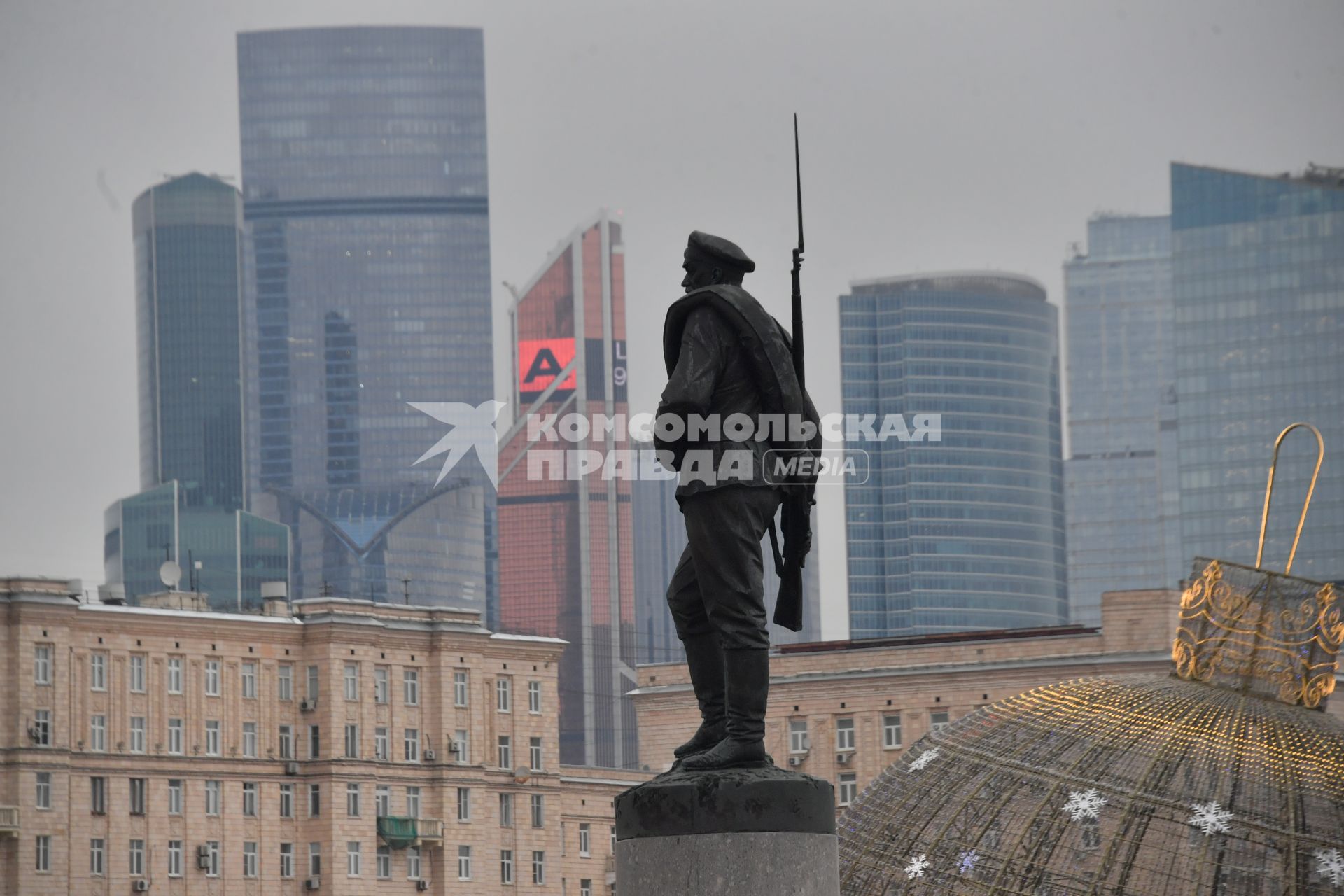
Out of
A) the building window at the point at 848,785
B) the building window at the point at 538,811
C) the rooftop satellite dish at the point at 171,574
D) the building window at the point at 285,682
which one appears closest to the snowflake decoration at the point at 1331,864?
the building window at the point at 285,682

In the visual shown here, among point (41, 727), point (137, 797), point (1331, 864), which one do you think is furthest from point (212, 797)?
point (1331, 864)

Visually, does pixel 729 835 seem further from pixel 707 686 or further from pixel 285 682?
pixel 285 682

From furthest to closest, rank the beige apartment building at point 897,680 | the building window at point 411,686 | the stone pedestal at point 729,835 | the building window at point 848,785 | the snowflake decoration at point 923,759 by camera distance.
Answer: the building window at point 848,785 < the beige apartment building at point 897,680 < the building window at point 411,686 < the snowflake decoration at point 923,759 < the stone pedestal at point 729,835

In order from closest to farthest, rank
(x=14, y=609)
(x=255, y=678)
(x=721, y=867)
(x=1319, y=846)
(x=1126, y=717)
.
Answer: (x=721, y=867) → (x=1319, y=846) → (x=1126, y=717) → (x=14, y=609) → (x=255, y=678)

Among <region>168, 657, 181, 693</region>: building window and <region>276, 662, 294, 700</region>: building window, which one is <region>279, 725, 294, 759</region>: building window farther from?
<region>168, 657, 181, 693</region>: building window

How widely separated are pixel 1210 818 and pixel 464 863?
6492cm

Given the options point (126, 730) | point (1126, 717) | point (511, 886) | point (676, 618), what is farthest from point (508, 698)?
point (676, 618)

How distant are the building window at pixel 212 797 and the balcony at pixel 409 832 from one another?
6026mm

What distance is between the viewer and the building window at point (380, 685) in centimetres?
9919

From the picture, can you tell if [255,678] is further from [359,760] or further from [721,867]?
[721,867]

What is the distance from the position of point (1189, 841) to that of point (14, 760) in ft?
195

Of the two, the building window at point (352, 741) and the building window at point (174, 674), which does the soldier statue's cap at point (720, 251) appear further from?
the building window at point (352, 741)

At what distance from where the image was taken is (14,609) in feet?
294

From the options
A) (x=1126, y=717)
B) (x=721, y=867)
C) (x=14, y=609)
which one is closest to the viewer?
(x=721, y=867)
